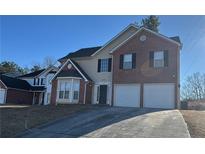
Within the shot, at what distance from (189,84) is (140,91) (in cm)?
3643

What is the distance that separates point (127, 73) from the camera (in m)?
24.2

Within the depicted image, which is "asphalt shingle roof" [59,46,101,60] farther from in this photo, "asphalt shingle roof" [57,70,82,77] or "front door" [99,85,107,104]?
"front door" [99,85,107,104]

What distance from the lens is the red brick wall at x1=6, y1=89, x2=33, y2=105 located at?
3694 cm

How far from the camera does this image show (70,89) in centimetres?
2636

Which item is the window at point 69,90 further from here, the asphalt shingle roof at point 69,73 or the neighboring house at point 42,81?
the neighboring house at point 42,81

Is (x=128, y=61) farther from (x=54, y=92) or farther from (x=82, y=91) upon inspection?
(x=54, y=92)

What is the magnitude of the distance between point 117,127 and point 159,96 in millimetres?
9137

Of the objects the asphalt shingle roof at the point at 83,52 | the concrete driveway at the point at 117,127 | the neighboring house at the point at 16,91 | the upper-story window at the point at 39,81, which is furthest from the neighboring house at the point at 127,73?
the upper-story window at the point at 39,81

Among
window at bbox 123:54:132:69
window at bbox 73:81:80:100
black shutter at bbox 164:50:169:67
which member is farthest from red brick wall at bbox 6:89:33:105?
black shutter at bbox 164:50:169:67

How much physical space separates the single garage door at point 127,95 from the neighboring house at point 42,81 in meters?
15.4

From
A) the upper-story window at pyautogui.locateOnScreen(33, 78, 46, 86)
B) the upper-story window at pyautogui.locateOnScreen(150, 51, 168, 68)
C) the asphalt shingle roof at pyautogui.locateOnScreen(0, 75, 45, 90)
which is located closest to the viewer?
the upper-story window at pyautogui.locateOnScreen(150, 51, 168, 68)

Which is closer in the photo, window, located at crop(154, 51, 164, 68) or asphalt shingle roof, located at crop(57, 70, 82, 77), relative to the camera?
window, located at crop(154, 51, 164, 68)
